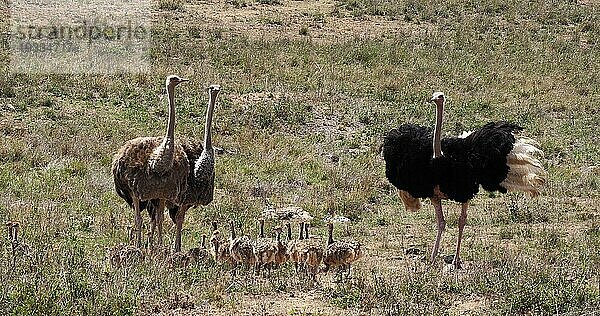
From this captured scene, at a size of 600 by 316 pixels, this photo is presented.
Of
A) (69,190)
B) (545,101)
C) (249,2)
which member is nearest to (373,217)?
(69,190)

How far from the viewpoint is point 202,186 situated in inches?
364

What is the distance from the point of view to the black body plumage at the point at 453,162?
31.1 ft

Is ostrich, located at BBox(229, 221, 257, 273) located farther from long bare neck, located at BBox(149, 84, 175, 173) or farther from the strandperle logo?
the strandperle logo

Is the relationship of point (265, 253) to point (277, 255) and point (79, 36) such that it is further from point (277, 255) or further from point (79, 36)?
point (79, 36)

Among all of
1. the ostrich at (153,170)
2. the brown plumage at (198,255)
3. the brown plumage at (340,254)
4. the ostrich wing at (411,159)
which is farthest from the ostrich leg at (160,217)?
the ostrich wing at (411,159)

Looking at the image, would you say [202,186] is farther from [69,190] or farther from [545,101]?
[545,101]

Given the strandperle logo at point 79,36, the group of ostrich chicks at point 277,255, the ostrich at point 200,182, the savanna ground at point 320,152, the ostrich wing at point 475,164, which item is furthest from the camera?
the strandperle logo at point 79,36

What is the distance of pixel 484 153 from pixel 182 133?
7.15 m

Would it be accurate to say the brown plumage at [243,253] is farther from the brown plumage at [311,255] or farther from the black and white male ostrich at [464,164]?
the black and white male ostrich at [464,164]

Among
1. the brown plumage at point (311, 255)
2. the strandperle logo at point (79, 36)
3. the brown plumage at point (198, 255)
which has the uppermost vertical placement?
the strandperle logo at point (79, 36)

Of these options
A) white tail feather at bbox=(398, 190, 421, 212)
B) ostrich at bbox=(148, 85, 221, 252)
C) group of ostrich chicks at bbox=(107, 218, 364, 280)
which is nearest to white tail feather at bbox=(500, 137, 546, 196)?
white tail feather at bbox=(398, 190, 421, 212)

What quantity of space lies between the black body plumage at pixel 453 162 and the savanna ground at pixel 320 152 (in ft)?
2.59

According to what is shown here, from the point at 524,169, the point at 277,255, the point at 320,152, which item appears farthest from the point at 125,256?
the point at 320,152

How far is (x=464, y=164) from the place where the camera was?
9.55 m
